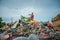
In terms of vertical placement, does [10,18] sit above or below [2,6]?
below

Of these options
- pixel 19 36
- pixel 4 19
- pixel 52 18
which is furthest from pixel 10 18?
pixel 52 18

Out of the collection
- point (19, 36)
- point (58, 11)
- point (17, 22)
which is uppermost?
point (58, 11)

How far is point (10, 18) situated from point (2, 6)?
8.4 inches

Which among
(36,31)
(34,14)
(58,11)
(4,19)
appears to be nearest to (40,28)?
(36,31)

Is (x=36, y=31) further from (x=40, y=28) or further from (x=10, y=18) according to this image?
(x=10, y=18)

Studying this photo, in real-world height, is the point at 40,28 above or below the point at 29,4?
below

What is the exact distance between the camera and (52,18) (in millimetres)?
2230

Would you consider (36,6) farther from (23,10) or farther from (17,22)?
(17,22)

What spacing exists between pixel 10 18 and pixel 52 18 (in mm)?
612

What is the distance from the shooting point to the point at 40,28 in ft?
7.30

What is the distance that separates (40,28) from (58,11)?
36cm

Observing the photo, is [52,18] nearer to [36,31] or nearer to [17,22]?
[36,31]

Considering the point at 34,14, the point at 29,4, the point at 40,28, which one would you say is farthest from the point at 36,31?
the point at 29,4

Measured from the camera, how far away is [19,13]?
2.26 meters
